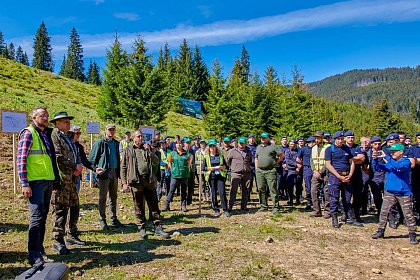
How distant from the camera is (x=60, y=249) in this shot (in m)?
5.83

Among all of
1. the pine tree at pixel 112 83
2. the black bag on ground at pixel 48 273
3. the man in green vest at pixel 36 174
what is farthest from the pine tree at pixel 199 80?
the black bag on ground at pixel 48 273

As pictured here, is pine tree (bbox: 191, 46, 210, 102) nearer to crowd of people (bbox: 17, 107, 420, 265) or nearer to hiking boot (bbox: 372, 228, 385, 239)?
crowd of people (bbox: 17, 107, 420, 265)

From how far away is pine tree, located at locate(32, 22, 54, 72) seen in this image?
8538cm

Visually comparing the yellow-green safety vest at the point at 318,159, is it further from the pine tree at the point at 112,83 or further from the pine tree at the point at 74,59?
the pine tree at the point at 74,59

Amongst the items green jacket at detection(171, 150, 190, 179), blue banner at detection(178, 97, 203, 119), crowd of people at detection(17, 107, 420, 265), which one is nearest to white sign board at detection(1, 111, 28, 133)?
crowd of people at detection(17, 107, 420, 265)

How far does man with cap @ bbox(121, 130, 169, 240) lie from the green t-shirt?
4035 mm

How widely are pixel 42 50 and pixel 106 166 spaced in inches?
3606

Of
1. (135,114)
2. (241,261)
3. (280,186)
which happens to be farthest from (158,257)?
(135,114)

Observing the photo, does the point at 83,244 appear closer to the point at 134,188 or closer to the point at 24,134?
the point at 134,188

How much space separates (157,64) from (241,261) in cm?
2242

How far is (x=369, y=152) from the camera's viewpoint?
9836mm

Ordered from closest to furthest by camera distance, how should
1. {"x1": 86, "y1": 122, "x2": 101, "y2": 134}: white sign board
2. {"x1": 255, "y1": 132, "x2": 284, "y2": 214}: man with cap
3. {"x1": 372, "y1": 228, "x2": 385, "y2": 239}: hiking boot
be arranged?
1. {"x1": 372, "y1": 228, "x2": 385, "y2": 239}: hiking boot
2. {"x1": 255, "y1": 132, "x2": 284, "y2": 214}: man with cap
3. {"x1": 86, "y1": 122, "x2": 101, "y2": 134}: white sign board

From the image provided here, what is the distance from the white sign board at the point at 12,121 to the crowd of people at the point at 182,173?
67.6 inches

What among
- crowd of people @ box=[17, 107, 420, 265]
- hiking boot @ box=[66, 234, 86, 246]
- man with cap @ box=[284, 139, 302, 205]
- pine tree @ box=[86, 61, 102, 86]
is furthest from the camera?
pine tree @ box=[86, 61, 102, 86]
